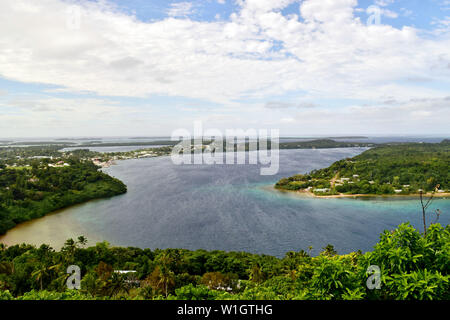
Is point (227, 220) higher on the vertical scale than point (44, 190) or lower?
lower

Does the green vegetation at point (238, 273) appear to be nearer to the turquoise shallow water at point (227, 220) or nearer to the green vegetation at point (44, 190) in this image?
the turquoise shallow water at point (227, 220)

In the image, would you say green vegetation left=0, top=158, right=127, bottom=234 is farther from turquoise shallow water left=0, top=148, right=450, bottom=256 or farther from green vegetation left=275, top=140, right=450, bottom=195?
green vegetation left=275, top=140, right=450, bottom=195

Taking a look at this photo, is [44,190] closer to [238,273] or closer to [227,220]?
[227,220]

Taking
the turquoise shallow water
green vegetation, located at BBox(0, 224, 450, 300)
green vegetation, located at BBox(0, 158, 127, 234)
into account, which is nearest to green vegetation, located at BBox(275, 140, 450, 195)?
the turquoise shallow water

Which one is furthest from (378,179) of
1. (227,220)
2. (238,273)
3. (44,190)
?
(44,190)

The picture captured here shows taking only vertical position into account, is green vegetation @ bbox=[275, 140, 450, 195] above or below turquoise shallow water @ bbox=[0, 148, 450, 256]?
above
